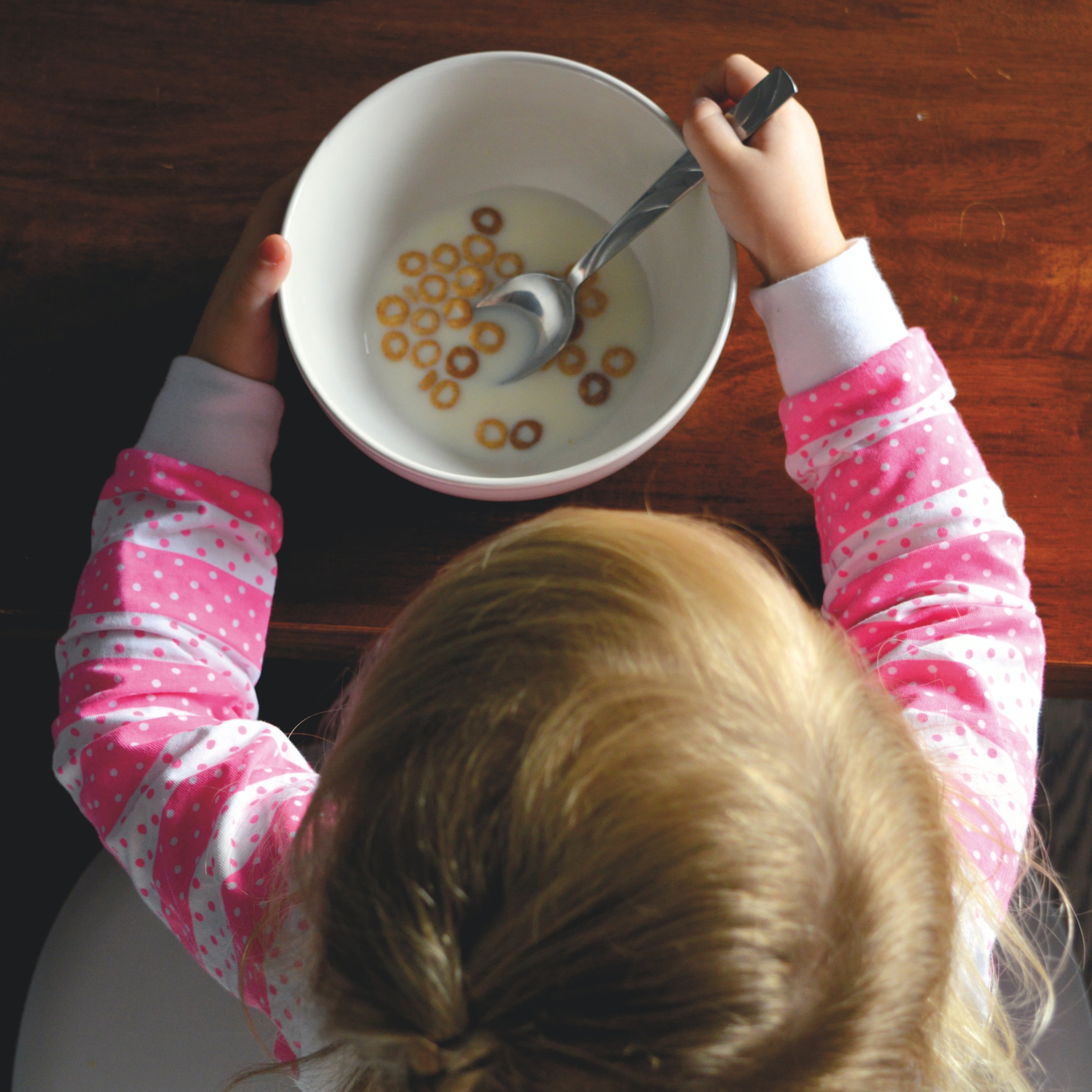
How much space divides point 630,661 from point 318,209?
36 centimetres

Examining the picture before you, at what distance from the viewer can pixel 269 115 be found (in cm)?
62

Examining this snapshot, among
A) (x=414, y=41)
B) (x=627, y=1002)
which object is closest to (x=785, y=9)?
(x=414, y=41)

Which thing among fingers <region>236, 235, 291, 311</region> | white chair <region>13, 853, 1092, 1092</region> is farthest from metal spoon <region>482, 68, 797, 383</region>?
white chair <region>13, 853, 1092, 1092</region>

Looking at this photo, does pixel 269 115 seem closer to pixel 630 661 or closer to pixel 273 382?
pixel 273 382

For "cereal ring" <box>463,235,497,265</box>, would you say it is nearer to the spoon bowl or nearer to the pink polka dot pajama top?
the spoon bowl

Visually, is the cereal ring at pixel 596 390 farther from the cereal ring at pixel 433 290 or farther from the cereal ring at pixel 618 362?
the cereal ring at pixel 433 290

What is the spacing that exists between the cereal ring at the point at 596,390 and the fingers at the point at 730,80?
19 cm

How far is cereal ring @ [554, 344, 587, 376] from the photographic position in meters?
0.60

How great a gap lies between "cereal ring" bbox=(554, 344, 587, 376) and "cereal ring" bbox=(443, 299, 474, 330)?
0.07m

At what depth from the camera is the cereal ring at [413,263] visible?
622 mm

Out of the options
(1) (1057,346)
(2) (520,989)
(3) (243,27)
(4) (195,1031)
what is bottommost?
(4) (195,1031)

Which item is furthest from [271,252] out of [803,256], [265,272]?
[803,256]

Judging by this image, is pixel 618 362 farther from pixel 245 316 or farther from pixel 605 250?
pixel 245 316

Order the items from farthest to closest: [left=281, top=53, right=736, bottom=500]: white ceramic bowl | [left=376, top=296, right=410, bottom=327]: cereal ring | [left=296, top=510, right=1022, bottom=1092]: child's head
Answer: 1. [left=376, top=296, right=410, bottom=327]: cereal ring
2. [left=281, top=53, right=736, bottom=500]: white ceramic bowl
3. [left=296, top=510, right=1022, bottom=1092]: child's head
